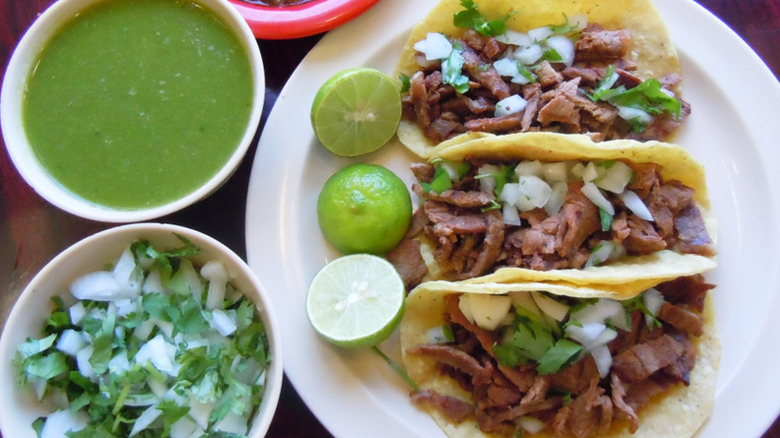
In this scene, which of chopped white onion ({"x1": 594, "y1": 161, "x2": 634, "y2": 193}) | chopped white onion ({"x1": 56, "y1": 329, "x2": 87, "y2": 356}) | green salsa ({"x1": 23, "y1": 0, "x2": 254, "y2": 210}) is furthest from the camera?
chopped white onion ({"x1": 594, "y1": 161, "x2": 634, "y2": 193})

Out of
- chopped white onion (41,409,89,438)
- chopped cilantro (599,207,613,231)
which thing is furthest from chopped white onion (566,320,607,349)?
chopped white onion (41,409,89,438)

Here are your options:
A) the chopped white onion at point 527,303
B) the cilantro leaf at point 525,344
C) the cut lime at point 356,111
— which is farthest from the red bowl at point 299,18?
the cilantro leaf at point 525,344

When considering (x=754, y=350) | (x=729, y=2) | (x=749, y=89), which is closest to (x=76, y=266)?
(x=754, y=350)

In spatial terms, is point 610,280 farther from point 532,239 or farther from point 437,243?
point 437,243

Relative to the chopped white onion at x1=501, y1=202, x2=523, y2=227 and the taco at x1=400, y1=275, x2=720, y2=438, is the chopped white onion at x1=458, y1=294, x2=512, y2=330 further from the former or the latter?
the chopped white onion at x1=501, y1=202, x2=523, y2=227

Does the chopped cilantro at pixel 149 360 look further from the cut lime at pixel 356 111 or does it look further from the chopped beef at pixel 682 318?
the chopped beef at pixel 682 318

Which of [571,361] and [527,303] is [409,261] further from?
[571,361]

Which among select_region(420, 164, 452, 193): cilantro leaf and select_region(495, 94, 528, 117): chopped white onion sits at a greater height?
select_region(495, 94, 528, 117): chopped white onion
